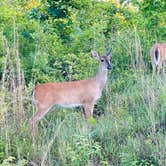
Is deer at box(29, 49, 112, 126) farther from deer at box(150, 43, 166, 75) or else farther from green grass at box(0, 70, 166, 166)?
deer at box(150, 43, 166, 75)

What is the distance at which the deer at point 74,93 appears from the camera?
369 inches

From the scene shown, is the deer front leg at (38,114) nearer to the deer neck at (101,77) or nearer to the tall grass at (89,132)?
the tall grass at (89,132)

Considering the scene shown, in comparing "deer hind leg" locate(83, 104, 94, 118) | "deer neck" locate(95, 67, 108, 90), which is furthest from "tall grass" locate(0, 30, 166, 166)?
"deer neck" locate(95, 67, 108, 90)

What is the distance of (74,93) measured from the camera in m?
10.1

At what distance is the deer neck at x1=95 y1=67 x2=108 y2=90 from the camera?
33.8ft

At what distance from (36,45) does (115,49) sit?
1565mm

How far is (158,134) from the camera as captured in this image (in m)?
7.55

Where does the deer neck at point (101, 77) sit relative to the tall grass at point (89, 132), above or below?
above

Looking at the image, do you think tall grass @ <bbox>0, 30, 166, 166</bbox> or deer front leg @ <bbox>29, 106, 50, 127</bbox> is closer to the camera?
tall grass @ <bbox>0, 30, 166, 166</bbox>

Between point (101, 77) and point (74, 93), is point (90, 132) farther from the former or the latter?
point (101, 77)

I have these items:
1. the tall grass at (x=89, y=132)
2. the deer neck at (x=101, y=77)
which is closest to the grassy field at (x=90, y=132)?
the tall grass at (x=89, y=132)

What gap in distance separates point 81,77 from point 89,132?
2843mm

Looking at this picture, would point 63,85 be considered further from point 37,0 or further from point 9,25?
point 37,0

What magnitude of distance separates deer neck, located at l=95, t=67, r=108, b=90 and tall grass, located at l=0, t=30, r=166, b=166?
0.79m
